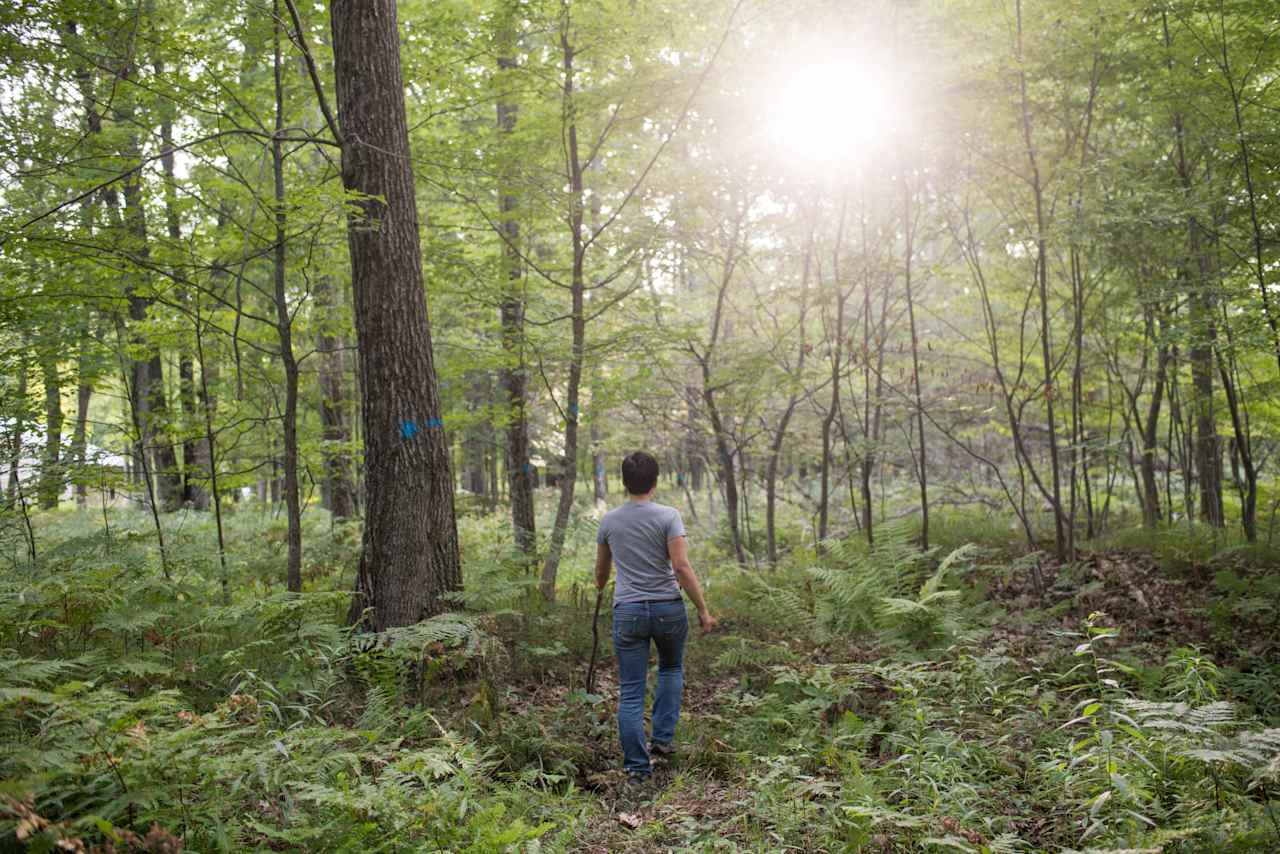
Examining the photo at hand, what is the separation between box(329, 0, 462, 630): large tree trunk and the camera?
5.76 metres

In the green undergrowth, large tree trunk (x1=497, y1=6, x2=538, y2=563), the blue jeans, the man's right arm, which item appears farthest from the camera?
large tree trunk (x1=497, y1=6, x2=538, y2=563)

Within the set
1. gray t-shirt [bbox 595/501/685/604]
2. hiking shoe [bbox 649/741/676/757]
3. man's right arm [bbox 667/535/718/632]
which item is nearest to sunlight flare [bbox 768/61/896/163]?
gray t-shirt [bbox 595/501/685/604]

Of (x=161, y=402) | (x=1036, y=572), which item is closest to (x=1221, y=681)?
(x=1036, y=572)

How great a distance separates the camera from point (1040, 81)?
8156 mm

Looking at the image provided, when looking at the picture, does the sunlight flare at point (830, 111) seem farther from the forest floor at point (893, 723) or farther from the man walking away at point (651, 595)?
the man walking away at point (651, 595)

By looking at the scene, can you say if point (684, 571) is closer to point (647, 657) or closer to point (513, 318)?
point (647, 657)

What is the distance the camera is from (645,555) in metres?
5.04

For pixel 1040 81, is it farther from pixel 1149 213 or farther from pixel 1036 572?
pixel 1036 572

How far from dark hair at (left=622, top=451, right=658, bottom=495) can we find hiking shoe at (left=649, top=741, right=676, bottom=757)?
173cm

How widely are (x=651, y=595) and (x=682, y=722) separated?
1.18 m

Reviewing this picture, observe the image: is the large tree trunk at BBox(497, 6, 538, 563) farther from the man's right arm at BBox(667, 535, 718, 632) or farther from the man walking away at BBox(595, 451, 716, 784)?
the man's right arm at BBox(667, 535, 718, 632)

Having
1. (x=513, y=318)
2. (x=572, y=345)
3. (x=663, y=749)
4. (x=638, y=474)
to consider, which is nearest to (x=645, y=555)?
(x=638, y=474)

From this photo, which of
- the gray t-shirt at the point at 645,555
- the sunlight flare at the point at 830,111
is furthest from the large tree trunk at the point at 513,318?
the sunlight flare at the point at 830,111

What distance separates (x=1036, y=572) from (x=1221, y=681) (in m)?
2.71
